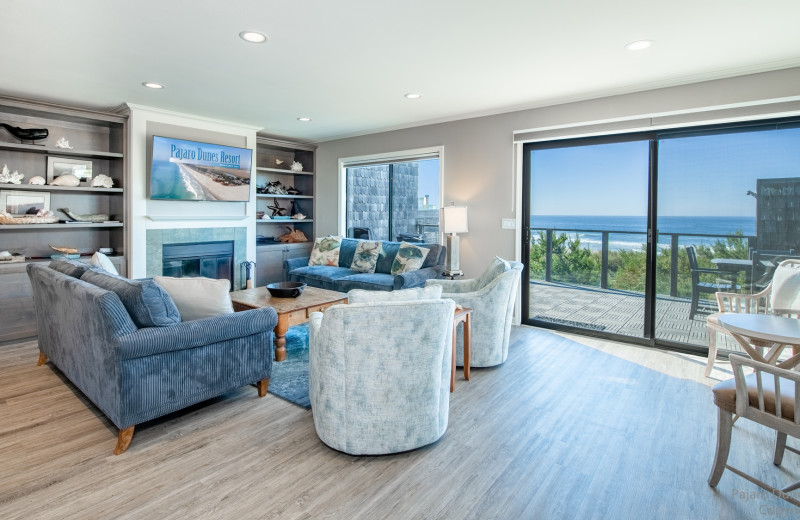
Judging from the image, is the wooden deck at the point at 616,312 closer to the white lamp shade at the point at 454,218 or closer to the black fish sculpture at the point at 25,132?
the white lamp shade at the point at 454,218

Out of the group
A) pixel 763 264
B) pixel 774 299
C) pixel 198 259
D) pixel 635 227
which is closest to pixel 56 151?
pixel 198 259

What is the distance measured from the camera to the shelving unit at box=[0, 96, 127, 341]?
4277mm

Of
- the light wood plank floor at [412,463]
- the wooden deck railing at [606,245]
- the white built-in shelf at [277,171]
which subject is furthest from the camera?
the white built-in shelf at [277,171]

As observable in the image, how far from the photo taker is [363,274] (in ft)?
18.3

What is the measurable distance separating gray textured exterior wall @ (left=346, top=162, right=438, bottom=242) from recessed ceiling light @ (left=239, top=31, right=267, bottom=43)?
3507 millimetres

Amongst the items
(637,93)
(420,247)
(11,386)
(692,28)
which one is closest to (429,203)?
(420,247)

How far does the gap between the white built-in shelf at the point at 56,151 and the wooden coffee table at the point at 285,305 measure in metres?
2.47

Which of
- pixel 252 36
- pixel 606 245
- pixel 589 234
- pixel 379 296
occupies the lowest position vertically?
pixel 379 296

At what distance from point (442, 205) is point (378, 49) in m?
2.59

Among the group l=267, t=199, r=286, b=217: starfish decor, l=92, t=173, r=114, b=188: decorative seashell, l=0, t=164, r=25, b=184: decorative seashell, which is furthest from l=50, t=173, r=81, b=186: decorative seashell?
l=267, t=199, r=286, b=217: starfish decor

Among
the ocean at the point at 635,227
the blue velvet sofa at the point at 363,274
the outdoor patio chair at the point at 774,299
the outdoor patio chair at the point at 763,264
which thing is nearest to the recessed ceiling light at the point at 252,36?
the blue velvet sofa at the point at 363,274

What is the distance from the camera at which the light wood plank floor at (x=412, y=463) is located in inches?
74.9

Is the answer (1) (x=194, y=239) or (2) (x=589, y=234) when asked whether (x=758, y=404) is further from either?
(1) (x=194, y=239)

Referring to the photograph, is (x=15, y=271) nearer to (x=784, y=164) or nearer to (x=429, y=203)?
(x=429, y=203)
